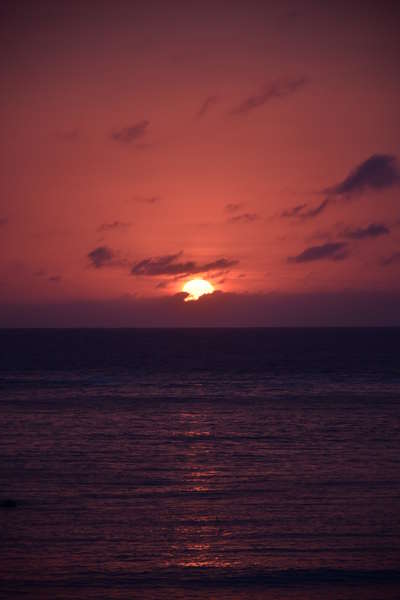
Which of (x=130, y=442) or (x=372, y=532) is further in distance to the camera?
(x=130, y=442)

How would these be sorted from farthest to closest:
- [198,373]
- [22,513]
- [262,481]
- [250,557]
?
[198,373], [262,481], [22,513], [250,557]

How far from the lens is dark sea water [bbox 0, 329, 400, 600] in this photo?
49.5 feet

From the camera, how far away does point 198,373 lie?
7525 centimetres

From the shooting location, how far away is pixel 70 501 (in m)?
21.3

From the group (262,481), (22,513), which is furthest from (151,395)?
(22,513)

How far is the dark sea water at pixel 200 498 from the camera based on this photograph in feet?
49.5

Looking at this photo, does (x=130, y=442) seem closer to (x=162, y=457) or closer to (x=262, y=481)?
(x=162, y=457)

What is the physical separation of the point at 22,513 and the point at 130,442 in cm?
1252

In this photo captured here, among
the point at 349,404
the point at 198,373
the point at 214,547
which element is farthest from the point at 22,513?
the point at 198,373

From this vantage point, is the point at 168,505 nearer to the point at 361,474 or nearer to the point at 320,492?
the point at 320,492

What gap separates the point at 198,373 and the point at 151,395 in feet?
74.8

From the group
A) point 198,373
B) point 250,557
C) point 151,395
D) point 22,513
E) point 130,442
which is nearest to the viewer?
point 250,557

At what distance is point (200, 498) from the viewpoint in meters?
21.9

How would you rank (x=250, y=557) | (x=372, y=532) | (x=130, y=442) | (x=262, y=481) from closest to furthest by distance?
(x=250, y=557)
(x=372, y=532)
(x=262, y=481)
(x=130, y=442)
